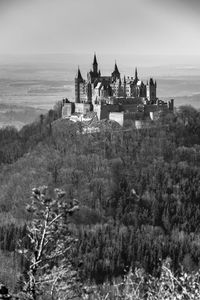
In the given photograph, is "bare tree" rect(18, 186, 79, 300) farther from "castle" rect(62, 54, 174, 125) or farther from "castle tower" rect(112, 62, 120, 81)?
"castle tower" rect(112, 62, 120, 81)

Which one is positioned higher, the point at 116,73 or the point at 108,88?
the point at 116,73

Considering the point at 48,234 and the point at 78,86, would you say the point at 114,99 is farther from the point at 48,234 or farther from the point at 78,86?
the point at 48,234

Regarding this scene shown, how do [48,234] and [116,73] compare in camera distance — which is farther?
[116,73]

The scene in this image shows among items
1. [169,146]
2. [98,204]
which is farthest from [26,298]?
[169,146]

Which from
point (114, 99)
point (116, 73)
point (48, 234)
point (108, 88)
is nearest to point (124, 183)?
point (114, 99)

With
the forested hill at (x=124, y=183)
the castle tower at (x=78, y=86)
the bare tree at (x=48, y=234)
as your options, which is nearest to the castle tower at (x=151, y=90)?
the forested hill at (x=124, y=183)

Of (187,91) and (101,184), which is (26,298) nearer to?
(101,184)

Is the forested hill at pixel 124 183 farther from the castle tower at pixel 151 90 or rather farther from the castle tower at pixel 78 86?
the castle tower at pixel 151 90

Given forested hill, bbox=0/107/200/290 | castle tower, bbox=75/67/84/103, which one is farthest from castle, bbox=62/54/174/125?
forested hill, bbox=0/107/200/290
